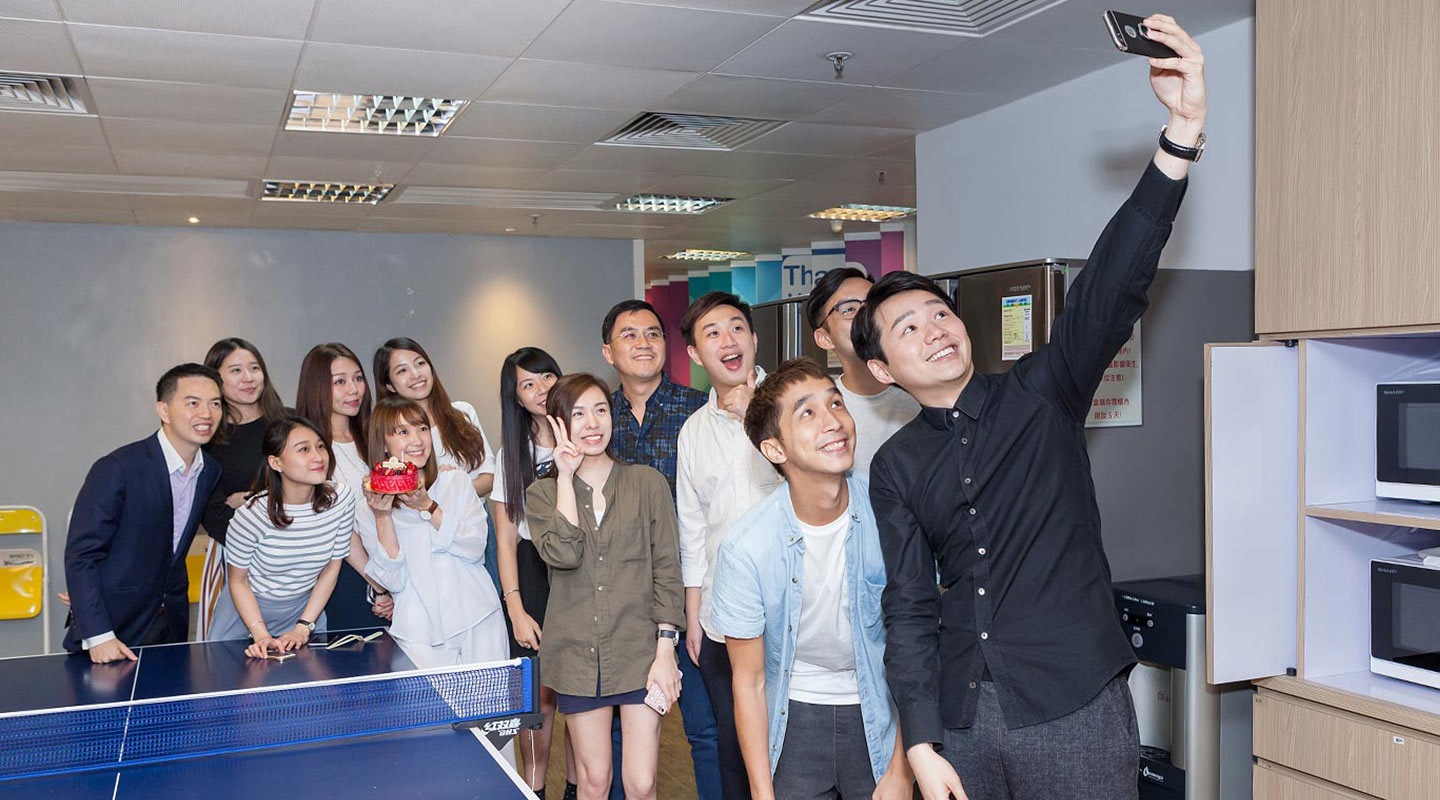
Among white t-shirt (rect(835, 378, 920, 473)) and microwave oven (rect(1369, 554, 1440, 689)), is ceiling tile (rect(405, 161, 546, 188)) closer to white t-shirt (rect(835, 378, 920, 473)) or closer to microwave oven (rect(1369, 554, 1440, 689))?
white t-shirt (rect(835, 378, 920, 473))

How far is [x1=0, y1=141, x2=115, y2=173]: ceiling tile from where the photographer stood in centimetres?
569

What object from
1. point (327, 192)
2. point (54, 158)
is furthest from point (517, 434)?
point (327, 192)

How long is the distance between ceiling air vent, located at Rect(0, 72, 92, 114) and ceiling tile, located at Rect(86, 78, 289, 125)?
0.07 meters

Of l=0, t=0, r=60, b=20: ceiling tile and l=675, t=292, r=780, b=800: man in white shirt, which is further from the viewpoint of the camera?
l=0, t=0, r=60, b=20: ceiling tile

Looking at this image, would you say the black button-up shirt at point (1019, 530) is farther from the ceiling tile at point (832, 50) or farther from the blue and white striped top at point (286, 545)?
the ceiling tile at point (832, 50)

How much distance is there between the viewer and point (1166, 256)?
4.13 meters

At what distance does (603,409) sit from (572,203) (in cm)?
467

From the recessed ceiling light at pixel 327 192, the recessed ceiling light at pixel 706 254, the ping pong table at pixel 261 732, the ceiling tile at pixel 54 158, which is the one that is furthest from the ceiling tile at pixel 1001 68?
the recessed ceiling light at pixel 706 254

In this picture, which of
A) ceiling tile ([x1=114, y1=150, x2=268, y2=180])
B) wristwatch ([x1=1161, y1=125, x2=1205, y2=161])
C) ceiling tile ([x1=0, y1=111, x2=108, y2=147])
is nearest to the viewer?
wristwatch ([x1=1161, y1=125, x2=1205, y2=161])

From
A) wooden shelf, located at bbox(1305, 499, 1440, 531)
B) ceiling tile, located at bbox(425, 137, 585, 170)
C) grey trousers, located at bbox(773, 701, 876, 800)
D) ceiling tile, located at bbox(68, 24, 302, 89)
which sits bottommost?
grey trousers, located at bbox(773, 701, 876, 800)

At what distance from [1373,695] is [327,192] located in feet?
21.0

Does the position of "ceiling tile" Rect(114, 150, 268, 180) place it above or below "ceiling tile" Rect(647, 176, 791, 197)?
below

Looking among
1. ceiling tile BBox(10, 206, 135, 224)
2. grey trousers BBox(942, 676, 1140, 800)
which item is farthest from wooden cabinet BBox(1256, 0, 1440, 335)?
ceiling tile BBox(10, 206, 135, 224)

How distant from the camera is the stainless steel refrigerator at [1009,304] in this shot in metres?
3.65
